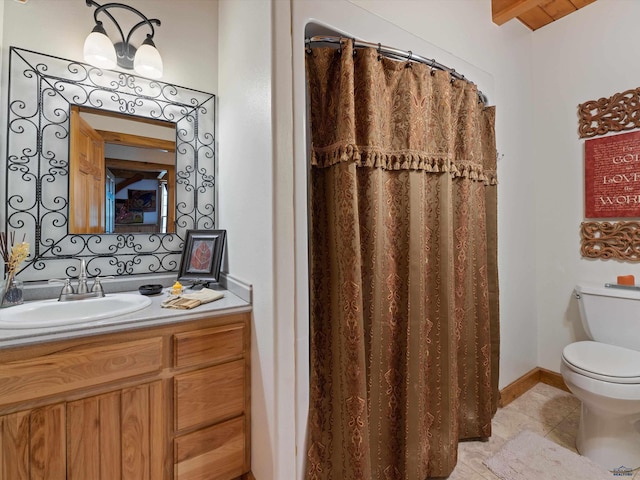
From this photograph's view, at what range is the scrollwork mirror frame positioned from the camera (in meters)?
1.34

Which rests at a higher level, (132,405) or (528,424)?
(132,405)

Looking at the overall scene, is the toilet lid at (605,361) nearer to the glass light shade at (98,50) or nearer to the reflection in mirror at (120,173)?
the reflection in mirror at (120,173)

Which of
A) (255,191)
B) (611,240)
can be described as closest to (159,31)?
(255,191)

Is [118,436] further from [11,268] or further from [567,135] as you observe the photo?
[567,135]

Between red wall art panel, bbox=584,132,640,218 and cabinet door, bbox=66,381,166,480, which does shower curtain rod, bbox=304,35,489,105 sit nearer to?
red wall art panel, bbox=584,132,640,218

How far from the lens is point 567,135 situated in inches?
82.6

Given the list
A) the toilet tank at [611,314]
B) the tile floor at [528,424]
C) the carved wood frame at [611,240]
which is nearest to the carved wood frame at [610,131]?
the carved wood frame at [611,240]

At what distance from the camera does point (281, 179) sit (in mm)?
1114

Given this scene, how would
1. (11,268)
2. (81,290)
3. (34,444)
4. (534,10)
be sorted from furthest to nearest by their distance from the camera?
(534,10), (81,290), (11,268), (34,444)

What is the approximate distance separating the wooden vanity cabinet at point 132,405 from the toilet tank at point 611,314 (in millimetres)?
2039

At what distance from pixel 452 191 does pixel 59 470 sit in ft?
6.28

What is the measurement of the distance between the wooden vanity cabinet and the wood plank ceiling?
2.43 metres

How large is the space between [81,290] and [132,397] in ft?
1.91

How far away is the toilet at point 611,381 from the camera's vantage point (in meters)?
1.36
